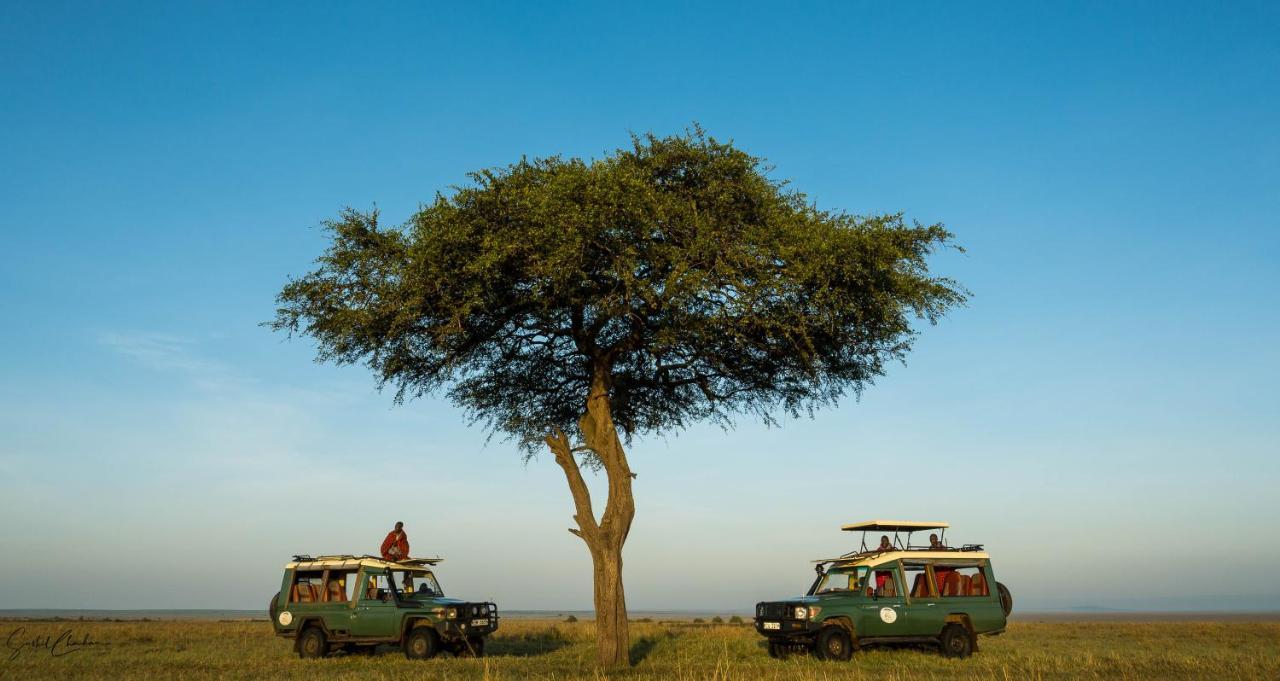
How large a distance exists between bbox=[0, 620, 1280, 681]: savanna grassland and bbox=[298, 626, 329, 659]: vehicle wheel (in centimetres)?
35

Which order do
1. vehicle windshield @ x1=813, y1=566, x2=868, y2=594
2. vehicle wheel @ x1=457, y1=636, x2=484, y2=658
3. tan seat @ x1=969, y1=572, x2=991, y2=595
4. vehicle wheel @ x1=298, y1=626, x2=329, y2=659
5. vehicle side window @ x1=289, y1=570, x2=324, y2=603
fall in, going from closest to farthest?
vehicle windshield @ x1=813, y1=566, x2=868, y2=594 → tan seat @ x1=969, y1=572, x2=991, y2=595 → vehicle wheel @ x1=298, y1=626, x2=329, y2=659 → vehicle wheel @ x1=457, y1=636, x2=484, y2=658 → vehicle side window @ x1=289, y1=570, x2=324, y2=603

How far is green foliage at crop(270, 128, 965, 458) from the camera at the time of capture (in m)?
18.6

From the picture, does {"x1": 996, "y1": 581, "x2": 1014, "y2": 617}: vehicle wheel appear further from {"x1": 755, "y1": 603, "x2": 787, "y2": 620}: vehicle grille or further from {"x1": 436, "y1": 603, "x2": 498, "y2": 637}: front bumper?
{"x1": 436, "y1": 603, "x2": 498, "y2": 637}: front bumper

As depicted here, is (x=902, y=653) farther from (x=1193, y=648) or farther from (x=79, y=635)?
(x=79, y=635)

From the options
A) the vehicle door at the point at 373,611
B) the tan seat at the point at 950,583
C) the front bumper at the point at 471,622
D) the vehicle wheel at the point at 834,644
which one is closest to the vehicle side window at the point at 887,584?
the tan seat at the point at 950,583

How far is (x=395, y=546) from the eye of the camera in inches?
960

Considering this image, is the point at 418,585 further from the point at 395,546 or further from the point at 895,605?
the point at 895,605

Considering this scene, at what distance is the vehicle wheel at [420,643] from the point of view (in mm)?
22562

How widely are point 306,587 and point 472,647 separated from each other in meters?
4.55

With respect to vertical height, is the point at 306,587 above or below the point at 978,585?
above

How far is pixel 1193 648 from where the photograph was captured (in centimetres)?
2547

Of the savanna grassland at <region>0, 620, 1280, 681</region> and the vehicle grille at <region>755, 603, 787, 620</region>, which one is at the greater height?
the vehicle grille at <region>755, 603, 787, 620</region>

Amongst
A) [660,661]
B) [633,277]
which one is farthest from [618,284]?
[660,661]

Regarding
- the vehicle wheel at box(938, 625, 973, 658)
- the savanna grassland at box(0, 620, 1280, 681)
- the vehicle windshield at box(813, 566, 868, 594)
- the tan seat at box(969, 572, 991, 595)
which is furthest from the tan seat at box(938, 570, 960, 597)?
the vehicle windshield at box(813, 566, 868, 594)
